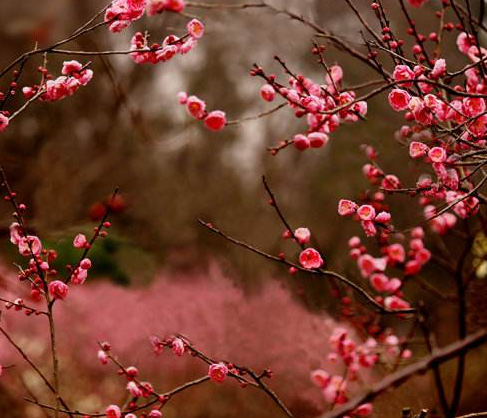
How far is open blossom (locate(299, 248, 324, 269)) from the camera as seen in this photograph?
44.4 inches

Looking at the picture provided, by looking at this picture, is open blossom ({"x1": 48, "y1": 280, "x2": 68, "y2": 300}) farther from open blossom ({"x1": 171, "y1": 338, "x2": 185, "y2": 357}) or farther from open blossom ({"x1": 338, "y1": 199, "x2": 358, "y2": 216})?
open blossom ({"x1": 338, "y1": 199, "x2": 358, "y2": 216})

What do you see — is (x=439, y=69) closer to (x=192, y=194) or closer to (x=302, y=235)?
(x=302, y=235)

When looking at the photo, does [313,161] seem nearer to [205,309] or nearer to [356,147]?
[356,147]

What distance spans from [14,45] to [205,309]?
1930 mm

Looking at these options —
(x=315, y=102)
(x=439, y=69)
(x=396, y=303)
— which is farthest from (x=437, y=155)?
(x=396, y=303)

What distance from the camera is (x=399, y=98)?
40.9 inches

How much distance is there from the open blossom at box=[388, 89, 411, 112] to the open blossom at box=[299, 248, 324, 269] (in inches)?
12.5

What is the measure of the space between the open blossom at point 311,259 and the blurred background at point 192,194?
21.5 inches

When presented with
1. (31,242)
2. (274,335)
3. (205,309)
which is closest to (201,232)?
(205,309)

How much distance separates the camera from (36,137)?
3.69 m

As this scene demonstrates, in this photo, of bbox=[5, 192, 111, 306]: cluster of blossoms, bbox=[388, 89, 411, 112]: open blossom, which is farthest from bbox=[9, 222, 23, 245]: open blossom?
bbox=[388, 89, 411, 112]: open blossom

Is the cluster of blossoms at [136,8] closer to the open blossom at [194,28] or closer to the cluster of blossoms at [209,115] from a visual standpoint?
the open blossom at [194,28]

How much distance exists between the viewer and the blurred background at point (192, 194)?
2.48 meters

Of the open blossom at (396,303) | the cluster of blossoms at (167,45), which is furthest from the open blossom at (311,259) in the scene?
the open blossom at (396,303)
